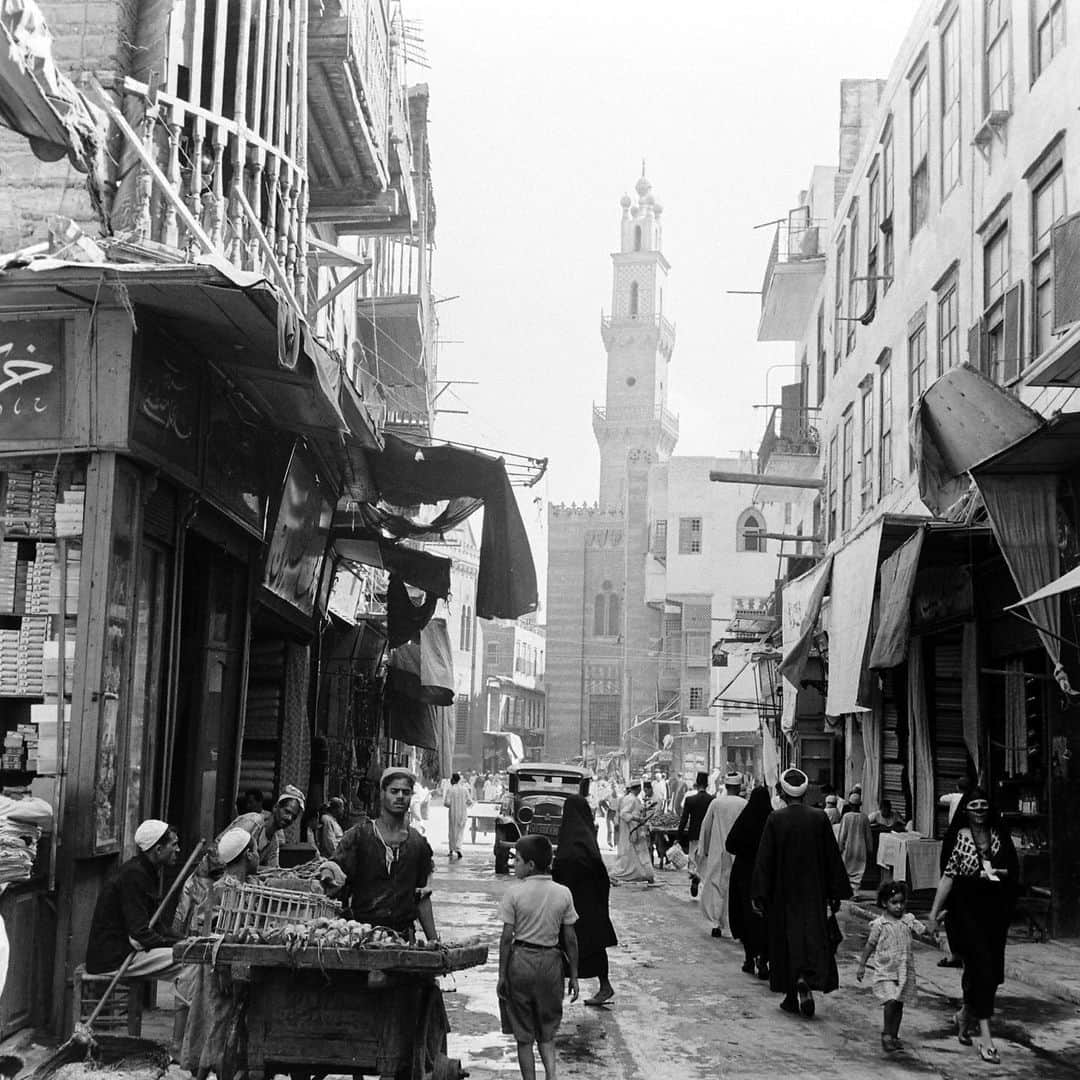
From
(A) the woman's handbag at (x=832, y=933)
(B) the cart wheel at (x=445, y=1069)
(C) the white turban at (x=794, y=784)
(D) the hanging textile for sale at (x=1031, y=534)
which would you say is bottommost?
(B) the cart wheel at (x=445, y=1069)

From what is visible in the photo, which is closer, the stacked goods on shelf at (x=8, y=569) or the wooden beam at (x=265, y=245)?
the stacked goods on shelf at (x=8, y=569)

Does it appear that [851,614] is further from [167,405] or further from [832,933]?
[167,405]

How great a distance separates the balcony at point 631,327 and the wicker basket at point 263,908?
11472 cm

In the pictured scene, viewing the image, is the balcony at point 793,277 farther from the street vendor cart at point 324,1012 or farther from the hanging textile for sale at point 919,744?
the street vendor cart at point 324,1012

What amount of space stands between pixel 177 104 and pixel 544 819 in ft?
56.0

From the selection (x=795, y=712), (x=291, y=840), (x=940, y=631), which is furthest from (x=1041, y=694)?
(x=795, y=712)

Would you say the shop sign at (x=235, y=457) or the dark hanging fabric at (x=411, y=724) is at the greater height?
the shop sign at (x=235, y=457)

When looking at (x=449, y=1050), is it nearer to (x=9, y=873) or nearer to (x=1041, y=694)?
(x=9, y=873)

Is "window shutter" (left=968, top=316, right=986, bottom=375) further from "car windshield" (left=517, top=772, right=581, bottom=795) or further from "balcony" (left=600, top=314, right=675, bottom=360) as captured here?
"balcony" (left=600, top=314, right=675, bottom=360)

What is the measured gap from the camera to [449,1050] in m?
7.88

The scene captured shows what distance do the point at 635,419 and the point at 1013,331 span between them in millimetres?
102910

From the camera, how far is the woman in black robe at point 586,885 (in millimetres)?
9680

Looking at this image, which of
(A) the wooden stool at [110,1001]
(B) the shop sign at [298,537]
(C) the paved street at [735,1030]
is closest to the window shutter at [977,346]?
(C) the paved street at [735,1030]

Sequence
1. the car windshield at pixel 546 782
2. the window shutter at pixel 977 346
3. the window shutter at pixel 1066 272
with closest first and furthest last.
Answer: the window shutter at pixel 1066 272 → the window shutter at pixel 977 346 → the car windshield at pixel 546 782
